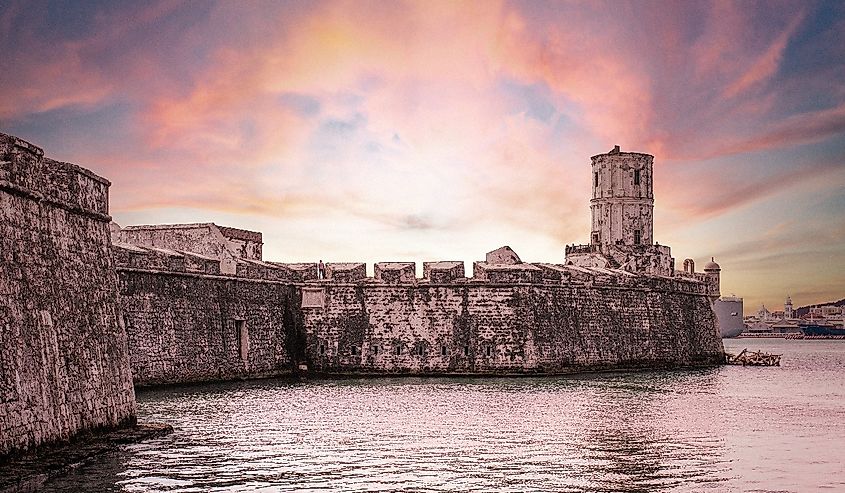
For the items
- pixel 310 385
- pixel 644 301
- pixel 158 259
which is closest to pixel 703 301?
pixel 644 301

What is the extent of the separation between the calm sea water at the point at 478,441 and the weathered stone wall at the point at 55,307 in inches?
29.4

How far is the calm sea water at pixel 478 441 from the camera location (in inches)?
484

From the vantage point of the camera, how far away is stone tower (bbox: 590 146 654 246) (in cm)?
4825

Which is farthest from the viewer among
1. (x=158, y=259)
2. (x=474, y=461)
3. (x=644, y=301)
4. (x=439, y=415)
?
(x=644, y=301)

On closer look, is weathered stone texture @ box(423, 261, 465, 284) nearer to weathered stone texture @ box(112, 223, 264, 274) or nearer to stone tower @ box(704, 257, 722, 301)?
weathered stone texture @ box(112, 223, 264, 274)

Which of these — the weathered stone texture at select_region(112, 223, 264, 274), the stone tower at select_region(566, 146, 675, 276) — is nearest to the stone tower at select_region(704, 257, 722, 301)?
the stone tower at select_region(566, 146, 675, 276)

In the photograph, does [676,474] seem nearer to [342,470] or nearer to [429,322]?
[342,470]

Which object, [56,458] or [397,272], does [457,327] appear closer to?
[397,272]

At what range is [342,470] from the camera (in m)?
13.0

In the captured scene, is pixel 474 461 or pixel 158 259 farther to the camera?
pixel 158 259

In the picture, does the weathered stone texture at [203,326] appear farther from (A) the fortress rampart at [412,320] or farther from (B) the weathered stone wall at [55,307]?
(B) the weathered stone wall at [55,307]

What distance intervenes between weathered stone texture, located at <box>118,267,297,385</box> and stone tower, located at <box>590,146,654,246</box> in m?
20.7

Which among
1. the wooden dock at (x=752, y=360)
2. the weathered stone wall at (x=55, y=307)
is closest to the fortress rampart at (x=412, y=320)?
the wooden dock at (x=752, y=360)

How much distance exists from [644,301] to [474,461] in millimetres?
24071
